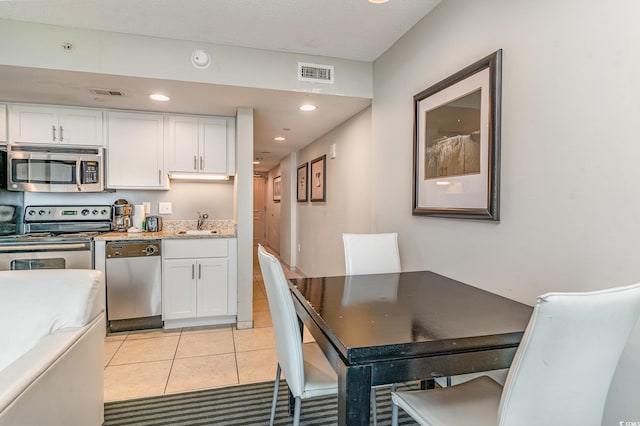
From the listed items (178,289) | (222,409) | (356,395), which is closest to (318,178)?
(178,289)

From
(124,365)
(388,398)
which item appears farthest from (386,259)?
(124,365)

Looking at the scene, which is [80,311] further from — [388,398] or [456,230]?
[456,230]

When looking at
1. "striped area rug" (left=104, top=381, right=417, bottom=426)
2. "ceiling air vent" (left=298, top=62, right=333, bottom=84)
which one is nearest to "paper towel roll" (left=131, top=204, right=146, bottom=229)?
"striped area rug" (left=104, top=381, right=417, bottom=426)

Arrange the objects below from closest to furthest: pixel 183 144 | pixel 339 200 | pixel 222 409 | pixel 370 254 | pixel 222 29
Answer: pixel 222 409, pixel 370 254, pixel 222 29, pixel 183 144, pixel 339 200

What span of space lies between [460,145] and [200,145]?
2.61 m

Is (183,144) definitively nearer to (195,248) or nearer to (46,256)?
(195,248)

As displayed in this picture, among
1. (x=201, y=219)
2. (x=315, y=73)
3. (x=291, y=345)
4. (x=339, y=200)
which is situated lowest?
(x=291, y=345)

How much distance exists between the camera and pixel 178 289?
→ 3111 millimetres

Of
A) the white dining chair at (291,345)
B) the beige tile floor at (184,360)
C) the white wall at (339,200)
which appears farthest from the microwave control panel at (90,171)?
the white dining chair at (291,345)

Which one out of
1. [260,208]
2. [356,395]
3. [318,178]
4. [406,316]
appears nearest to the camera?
[356,395]

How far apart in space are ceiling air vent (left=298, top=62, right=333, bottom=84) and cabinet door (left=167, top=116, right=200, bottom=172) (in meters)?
1.34

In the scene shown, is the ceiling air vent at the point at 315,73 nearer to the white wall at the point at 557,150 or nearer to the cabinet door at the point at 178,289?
the white wall at the point at 557,150

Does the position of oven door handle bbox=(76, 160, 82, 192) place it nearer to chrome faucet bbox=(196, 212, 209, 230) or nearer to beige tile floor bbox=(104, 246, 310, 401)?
chrome faucet bbox=(196, 212, 209, 230)

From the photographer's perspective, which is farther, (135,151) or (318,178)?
(318,178)
